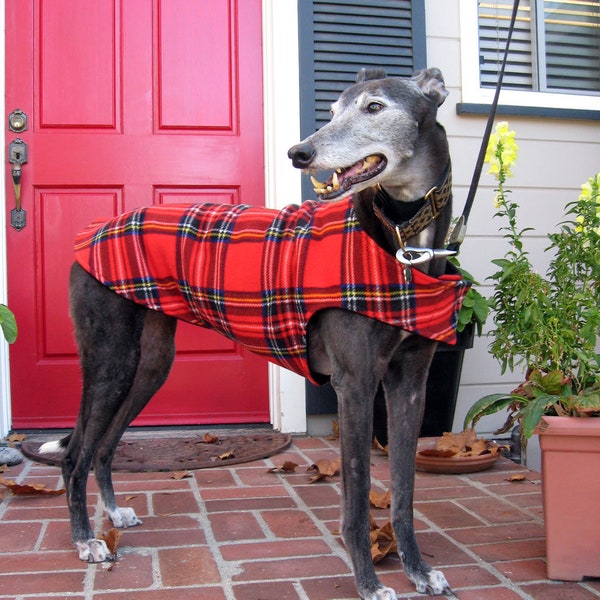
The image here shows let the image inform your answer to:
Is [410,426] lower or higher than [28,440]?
higher

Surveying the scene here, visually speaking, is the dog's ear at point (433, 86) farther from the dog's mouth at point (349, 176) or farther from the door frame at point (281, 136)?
the door frame at point (281, 136)

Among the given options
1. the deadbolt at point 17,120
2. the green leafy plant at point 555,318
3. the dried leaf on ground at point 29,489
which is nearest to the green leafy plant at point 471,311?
the green leafy plant at point 555,318

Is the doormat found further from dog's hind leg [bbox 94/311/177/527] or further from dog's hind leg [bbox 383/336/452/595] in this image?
dog's hind leg [bbox 383/336/452/595]

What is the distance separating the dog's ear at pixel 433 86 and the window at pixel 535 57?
79.9 inches

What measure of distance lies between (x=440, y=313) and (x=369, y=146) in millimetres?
528

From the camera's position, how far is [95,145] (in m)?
3.86

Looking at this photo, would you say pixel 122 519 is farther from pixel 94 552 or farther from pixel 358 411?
pixel 358 411

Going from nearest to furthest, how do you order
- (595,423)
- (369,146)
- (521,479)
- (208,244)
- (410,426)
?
1. (369,146)
2. (595,423)
3. (410,426)
4. (208,244)
5. (521,479)

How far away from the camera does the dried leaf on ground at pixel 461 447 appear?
333 cm

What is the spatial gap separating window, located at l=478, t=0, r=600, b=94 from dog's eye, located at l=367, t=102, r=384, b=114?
2.43 meters

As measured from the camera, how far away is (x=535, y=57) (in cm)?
428

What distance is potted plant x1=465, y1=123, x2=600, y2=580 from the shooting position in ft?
6.78

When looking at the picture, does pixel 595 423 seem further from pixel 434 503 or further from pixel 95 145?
pixel 95 145

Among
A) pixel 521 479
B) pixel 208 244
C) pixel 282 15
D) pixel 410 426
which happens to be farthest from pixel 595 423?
pixel 282 15
